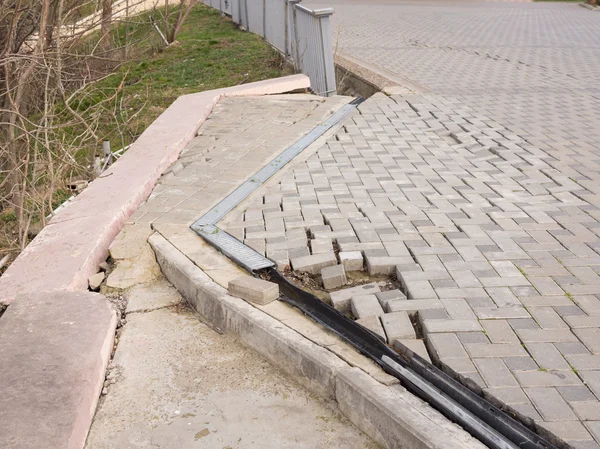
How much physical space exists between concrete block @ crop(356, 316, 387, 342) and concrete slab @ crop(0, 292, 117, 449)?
126cm

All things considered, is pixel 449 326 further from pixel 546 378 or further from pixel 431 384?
pixel 546 378

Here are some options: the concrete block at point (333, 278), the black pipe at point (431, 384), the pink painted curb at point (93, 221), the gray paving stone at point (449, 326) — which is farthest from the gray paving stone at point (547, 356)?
the pink painted curb at point (93, 221)

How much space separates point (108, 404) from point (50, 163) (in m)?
2.38

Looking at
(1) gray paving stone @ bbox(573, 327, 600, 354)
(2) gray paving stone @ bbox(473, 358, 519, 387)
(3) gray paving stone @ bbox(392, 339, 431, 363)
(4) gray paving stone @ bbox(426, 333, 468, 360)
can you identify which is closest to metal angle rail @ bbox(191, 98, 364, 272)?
(3) gray paving stone @ bbox(392, 339, 431, 363)

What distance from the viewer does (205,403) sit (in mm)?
3170

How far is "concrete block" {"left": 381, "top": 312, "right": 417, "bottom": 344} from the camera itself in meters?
3.31

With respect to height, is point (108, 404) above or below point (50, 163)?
below

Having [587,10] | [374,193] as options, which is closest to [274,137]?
[374,193]

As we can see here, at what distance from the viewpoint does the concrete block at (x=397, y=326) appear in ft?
10.9

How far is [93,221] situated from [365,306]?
2118mm

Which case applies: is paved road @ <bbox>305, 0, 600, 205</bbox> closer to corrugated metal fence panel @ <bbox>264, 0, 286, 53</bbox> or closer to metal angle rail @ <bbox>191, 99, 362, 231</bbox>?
corrugated metal fence panel @ <bbox>264, 0, 286, 53</bbox>

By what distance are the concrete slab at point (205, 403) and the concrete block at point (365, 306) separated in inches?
19.9

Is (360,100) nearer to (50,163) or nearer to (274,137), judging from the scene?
(274,137)

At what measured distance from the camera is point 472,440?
2625mm
